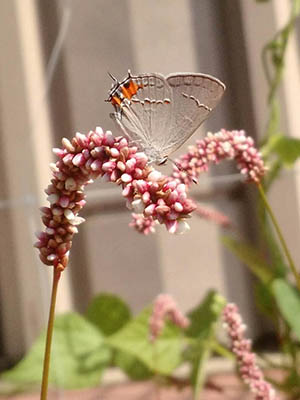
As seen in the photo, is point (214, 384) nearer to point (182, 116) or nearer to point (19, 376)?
point (19, 376)

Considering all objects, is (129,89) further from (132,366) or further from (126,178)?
(132,366)

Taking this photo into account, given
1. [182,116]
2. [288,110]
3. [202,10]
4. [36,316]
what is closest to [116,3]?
[202,10]

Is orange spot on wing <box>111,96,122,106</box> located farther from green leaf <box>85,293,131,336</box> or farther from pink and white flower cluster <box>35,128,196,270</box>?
green leaf <box>85,293,131,336</box>

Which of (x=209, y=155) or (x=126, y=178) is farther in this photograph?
(x=209, y=155)

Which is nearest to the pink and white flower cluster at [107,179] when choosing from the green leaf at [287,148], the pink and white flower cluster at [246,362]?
the pink and white flower cluster at [246,362]

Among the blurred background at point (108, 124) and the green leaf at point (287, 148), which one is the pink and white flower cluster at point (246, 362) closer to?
the green leaf at point (287, 148)

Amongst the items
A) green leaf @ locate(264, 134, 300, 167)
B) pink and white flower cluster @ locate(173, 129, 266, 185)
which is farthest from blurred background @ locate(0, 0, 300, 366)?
pink and white flower cluster @ locate(173, 129, 266, 185)

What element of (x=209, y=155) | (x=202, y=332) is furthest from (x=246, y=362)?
(x=202, y=332)
